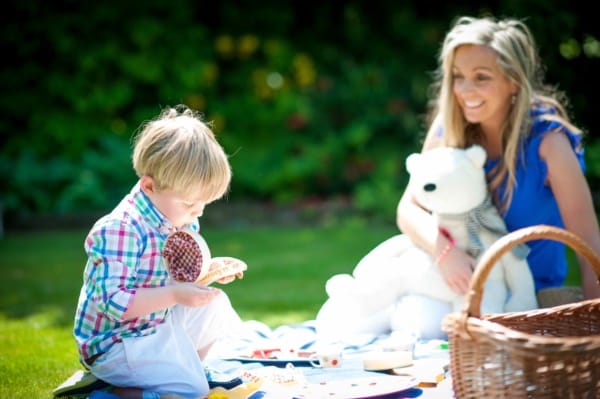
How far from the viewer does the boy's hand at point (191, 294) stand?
8.45 feet

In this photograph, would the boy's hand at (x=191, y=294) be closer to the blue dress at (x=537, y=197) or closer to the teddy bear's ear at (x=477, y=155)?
the teddy bear's ear at (x=477, y=155)

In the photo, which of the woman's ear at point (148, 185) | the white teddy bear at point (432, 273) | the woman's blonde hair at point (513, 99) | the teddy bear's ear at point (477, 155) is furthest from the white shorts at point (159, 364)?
Answer: the woman's blonde hair at point (513, 99)

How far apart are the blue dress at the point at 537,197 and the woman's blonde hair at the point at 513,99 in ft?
0.11

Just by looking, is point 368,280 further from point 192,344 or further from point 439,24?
point 439,24

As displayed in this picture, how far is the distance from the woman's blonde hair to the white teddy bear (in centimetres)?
13

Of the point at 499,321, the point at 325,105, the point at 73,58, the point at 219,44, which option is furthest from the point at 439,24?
the point at 499,321

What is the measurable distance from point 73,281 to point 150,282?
253 centimetres

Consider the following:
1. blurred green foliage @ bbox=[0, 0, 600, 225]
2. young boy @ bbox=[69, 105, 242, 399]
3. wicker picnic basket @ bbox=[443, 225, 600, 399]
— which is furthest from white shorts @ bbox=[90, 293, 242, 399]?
blurred green foliage @ bbox=[0, 0, 600, 225]

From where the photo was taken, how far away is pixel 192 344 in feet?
8.86

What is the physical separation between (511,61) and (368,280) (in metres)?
1.08

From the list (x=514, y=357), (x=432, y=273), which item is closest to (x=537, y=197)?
(x=432, y=273)

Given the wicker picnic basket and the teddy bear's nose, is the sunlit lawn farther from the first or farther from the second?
the wicker picnic basket

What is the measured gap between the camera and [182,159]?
2.63 meters

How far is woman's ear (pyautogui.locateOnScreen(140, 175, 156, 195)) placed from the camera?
270 centimetres
